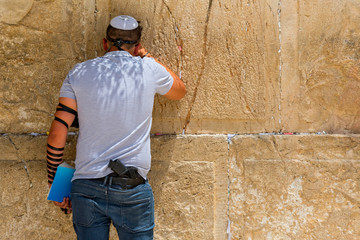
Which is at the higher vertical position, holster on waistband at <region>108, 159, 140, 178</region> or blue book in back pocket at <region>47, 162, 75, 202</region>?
holster on waistband at <region>108, 159, 140, 178</region>

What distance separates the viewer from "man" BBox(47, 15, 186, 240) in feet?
8.64

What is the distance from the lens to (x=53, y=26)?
350cm

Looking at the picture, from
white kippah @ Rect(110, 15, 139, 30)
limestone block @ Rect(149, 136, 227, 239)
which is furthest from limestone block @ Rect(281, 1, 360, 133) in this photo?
white kippah @ Rect(110, 15, 139, 30)

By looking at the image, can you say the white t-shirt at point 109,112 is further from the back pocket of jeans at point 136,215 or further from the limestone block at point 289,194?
the limestone block at point 289,194

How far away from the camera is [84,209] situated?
8.65ft

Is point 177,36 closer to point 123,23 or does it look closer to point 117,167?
point 123,23

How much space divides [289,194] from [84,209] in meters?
1.87

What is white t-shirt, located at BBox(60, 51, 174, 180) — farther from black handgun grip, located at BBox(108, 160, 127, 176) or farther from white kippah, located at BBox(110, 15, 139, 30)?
white kippah, located at BBox(110, 15, 139, 30)

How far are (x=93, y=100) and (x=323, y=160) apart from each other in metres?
2.12

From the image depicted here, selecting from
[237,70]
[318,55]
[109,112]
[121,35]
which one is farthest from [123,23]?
[318,55]

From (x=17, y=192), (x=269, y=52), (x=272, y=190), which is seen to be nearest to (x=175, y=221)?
(x=272, y=190)

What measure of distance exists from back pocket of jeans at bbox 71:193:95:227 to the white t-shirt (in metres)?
0.14

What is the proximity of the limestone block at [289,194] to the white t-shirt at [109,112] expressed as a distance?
46.2 inches

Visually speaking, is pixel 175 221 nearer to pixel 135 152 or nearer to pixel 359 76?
pixel 135 152
